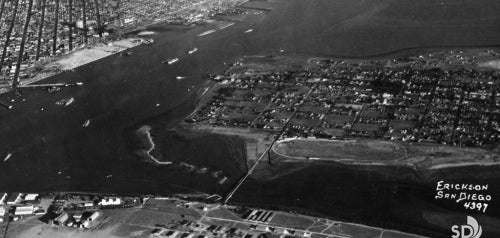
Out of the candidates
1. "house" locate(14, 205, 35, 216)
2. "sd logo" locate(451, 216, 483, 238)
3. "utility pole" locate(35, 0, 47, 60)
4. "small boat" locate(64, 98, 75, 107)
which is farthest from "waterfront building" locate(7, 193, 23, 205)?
"utility pole" locate(35, 0, 47, 60)

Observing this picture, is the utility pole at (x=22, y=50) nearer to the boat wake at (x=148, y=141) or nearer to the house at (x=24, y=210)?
the boat wake at (x=148, y=141)

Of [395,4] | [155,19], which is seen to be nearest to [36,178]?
[155,19]

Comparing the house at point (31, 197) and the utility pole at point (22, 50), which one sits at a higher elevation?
the house at point (31, 197)

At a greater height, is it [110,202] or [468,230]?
[468,230]

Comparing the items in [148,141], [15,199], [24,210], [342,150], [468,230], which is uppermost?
[468,230]

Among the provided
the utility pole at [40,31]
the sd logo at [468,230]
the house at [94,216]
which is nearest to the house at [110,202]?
the house at [94,216]

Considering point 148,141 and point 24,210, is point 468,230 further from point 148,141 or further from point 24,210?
point 24,210

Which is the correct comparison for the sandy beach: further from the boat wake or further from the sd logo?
the sd logo

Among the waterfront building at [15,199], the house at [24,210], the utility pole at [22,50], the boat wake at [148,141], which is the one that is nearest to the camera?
the house at [24,210]

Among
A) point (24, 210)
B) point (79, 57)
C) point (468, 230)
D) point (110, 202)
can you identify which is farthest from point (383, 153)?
point (79, 57)
